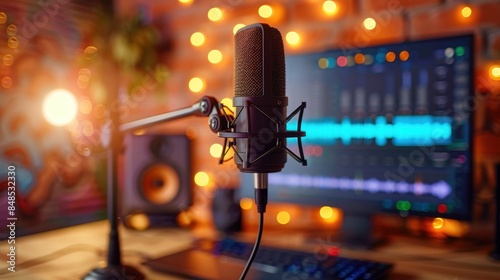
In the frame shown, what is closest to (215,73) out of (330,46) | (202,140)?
(202,140)

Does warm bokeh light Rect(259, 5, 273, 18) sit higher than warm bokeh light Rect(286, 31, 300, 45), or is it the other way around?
warm bokeh light Rect(259, 5, 273, 18)

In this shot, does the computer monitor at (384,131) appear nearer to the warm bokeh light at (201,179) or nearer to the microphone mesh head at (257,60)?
the warm bokeh light at (201,179)

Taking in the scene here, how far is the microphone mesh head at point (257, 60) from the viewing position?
2.12 ft

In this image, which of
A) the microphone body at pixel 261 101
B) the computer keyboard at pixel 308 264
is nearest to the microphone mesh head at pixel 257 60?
the microphone body at pixel 261 101

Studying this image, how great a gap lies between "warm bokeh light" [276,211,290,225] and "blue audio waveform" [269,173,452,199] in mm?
181

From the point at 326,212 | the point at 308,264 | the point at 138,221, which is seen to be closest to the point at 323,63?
the point at 326,212

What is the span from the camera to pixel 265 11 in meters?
1.42

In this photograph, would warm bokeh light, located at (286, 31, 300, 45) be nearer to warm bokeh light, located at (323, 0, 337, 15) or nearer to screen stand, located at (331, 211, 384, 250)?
warm bokeh light, located at (323, 0, 337, 15)

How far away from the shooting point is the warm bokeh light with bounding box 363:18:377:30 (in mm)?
1258

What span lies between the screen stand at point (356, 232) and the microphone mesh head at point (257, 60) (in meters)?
0.59

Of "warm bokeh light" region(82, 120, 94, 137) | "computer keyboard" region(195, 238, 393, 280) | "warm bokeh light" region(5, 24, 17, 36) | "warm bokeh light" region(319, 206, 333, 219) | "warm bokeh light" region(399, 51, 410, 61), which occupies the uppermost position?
"warm bokeh light" region(5, 24, 17, 36)

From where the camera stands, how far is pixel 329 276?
850mm

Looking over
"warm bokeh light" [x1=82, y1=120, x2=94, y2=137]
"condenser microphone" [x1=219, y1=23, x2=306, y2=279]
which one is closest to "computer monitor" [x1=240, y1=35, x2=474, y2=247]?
"condenser microphone" [x1=219, y1=23, x2=306, y2=279]

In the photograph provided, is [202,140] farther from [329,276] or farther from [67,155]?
[329,276]
